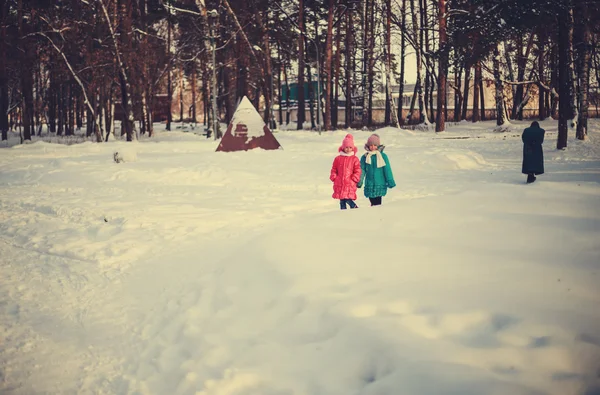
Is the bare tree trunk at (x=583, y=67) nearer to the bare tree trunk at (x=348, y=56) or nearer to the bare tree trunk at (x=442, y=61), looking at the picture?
the bare tree trunk at (x=442, y=61)

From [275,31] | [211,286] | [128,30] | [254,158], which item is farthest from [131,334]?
[275,31]

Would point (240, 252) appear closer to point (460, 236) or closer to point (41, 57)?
point (460, 236)

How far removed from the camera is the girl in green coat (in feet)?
26.8

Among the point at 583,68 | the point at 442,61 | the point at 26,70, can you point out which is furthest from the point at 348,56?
the point at 26,70

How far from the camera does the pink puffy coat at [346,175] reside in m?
8.25

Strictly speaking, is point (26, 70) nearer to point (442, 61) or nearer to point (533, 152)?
point (442, 61)

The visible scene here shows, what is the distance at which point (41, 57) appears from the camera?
28812mm

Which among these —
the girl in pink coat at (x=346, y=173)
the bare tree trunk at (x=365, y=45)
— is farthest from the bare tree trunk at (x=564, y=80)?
the bare tree trunk at (x=365, y=45)

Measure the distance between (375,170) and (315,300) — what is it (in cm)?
418

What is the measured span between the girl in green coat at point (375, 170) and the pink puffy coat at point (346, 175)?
0.12m

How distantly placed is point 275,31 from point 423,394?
36918 mm

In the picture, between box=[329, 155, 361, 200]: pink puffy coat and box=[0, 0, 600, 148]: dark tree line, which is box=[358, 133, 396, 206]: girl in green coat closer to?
box=[329, 155, 361, 200]: pink puffy coat

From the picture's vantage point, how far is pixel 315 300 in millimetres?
4410

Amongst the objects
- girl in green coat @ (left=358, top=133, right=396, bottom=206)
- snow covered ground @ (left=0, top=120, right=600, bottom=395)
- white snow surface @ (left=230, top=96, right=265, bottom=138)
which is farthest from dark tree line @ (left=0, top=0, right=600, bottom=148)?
snow covered ground @ (left=0, top=120, right=600, bottom=395)
